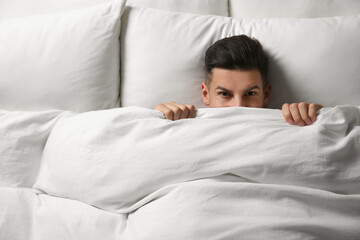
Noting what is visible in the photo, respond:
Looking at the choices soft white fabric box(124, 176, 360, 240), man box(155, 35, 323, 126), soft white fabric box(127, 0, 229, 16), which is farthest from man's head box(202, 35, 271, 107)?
soft white fabric box(124, 176, 360, 240)

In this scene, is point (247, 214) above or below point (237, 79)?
below

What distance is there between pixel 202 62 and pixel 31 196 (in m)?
0.67

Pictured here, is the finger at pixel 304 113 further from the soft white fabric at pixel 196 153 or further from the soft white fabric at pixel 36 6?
the soft white fabric at pixel 36 6

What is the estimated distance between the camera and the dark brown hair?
110 centimetres

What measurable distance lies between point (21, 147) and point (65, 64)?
0.32 metres

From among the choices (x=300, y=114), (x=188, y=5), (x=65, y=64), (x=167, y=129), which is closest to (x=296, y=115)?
(x=300, y=114)

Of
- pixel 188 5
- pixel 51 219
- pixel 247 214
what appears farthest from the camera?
pixel 188 5

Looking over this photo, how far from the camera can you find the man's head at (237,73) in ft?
3.62

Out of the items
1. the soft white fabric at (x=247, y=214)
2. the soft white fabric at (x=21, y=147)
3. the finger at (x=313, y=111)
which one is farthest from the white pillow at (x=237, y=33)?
the soft white fabric at (x=247, y=214)

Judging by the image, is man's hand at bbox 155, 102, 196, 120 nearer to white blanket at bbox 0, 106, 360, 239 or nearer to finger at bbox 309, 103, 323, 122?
white blanket at bbox 0, 106, 360, 239

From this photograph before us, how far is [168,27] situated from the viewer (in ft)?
4.09

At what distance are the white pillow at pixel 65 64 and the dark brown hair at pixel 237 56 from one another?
1.16 ft

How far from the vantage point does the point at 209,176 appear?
32.9 inches

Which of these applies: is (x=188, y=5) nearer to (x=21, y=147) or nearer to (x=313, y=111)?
(x=313, y=111)
